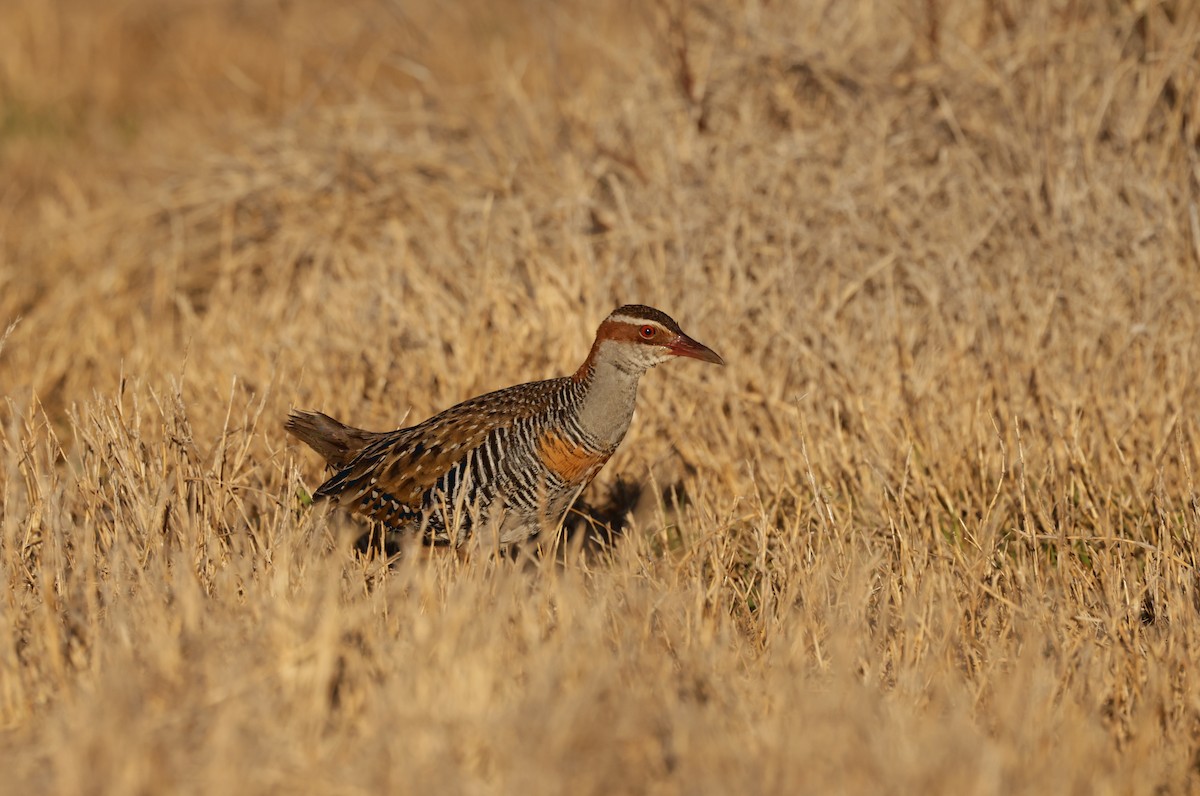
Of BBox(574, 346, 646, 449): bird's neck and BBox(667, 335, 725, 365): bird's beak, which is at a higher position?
BBox(667, 335, 725, 365): bird's beak

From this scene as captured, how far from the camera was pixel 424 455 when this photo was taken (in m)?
5.76

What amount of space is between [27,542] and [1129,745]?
3.76 m

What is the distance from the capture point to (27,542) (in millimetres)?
5137

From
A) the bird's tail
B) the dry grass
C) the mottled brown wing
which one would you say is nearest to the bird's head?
the mottled brown wing

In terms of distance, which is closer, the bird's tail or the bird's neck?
the bird's neck

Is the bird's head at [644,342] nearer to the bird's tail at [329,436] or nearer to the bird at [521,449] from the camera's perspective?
the bird at [521,449]

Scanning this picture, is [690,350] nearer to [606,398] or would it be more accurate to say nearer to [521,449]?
[606,398]

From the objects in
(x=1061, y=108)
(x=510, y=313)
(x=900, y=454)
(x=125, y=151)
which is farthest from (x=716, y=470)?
(x=125, y=151)

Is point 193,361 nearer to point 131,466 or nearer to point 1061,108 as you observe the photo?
point 131,466

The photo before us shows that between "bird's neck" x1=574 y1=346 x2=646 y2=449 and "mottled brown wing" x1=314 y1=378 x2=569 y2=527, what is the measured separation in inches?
6.9

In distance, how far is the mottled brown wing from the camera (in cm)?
573

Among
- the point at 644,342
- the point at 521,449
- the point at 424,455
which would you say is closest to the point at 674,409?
the point at 644,342

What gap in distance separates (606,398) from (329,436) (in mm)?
1382

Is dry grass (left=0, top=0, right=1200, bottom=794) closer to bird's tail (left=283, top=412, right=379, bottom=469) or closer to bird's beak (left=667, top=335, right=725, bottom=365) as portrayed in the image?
A: bird's tail (left=283, top=412, right=379, bottom=469)
